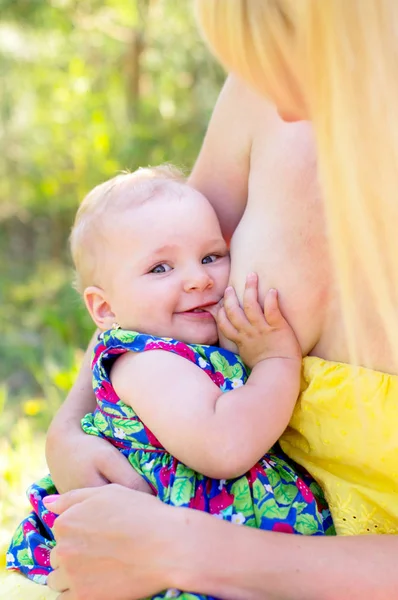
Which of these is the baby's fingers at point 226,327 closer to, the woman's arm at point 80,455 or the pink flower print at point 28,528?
the woman's arm at point 80,455

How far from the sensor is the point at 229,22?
3.80 ft

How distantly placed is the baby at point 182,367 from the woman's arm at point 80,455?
3cm

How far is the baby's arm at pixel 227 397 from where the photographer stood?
Answer: 1.31m

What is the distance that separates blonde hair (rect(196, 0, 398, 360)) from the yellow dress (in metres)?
0.11

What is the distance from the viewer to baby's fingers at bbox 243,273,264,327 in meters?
1.43

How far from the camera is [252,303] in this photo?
56.7 inches

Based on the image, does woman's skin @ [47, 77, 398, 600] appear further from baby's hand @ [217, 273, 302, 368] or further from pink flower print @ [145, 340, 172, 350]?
pink flower print @ [145, 340, 172, 350]

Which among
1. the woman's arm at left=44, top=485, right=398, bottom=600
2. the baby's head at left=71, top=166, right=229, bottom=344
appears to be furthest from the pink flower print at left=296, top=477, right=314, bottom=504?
the baby's head at left=71, top=166, right=229, bottom=344

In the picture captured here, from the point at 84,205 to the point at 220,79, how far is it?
125 inches

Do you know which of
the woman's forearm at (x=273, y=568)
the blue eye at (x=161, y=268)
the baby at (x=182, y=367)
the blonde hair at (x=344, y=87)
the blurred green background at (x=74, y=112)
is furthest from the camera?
the blurred green background at (x=74, y=112)

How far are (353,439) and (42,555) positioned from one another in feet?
2.07

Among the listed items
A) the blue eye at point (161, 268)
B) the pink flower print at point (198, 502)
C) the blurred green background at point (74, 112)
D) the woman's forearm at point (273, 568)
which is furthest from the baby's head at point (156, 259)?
the blurred green background at point (74, 112)

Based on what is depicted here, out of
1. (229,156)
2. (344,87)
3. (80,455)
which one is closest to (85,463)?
(80,455)

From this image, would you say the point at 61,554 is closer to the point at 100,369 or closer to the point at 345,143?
the point at 100,369
